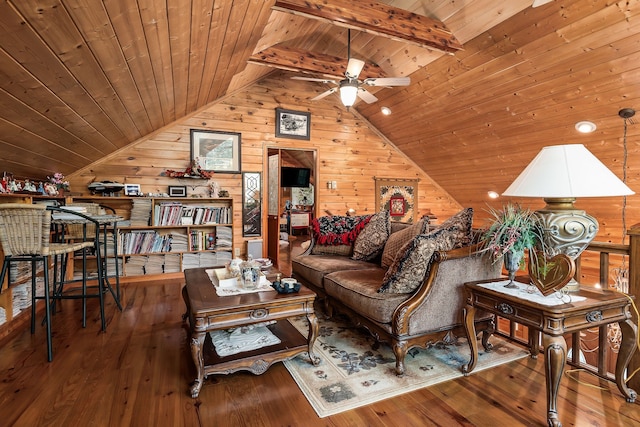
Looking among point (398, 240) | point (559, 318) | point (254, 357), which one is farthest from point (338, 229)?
point (559, 318)

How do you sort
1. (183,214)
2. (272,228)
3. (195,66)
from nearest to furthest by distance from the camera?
(195,66), (183,214), (272,228)

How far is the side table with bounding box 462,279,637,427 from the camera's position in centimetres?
149

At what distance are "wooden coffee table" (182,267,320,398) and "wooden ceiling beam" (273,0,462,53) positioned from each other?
2166mm

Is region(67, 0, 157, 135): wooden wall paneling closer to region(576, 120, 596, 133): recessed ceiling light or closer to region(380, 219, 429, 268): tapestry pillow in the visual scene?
region(380, 219, 429, 268): tapestry pillow

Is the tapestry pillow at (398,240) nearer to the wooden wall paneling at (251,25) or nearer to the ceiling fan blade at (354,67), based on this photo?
the ceiling fan blade at (354,67)

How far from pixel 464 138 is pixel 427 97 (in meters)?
0.91

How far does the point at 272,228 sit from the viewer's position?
17.5 feet

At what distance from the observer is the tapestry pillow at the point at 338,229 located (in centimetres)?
355

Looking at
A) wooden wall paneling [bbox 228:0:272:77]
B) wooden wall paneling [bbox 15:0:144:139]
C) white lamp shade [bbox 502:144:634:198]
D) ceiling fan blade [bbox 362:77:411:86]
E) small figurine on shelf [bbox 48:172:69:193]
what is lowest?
white lamp shade [bbox 502:144:634:198]

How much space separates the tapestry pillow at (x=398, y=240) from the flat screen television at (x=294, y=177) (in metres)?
6.24

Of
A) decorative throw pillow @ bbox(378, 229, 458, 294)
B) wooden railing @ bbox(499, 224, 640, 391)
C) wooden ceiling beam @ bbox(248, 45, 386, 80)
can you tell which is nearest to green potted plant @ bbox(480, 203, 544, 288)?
decorative throw pillow @ bbox(378, 229, 458, 294)

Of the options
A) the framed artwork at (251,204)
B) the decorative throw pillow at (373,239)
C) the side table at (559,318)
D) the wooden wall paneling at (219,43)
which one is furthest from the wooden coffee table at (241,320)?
the framed artwork at (251,204)

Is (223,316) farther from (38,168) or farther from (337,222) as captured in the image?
(38,168)

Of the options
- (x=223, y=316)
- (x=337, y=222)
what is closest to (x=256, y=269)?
(x=223, y=316)
